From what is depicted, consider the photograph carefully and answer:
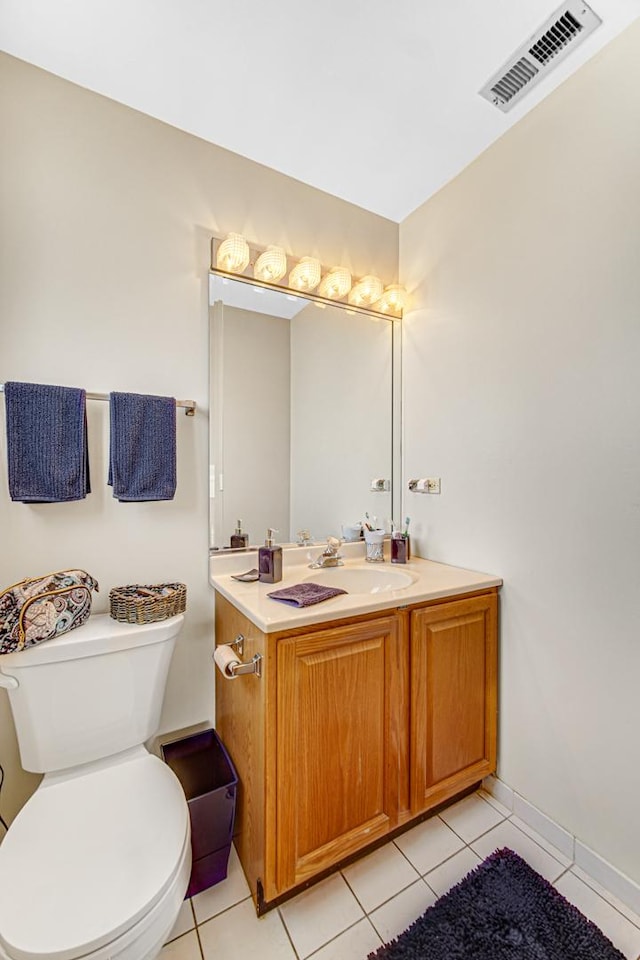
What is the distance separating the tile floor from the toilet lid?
43cm

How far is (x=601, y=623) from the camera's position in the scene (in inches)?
49.6

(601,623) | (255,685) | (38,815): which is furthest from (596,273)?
(38,815)

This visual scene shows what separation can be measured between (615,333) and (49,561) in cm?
189

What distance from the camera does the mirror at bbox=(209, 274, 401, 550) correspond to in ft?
5.32

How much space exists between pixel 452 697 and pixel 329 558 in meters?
0.68

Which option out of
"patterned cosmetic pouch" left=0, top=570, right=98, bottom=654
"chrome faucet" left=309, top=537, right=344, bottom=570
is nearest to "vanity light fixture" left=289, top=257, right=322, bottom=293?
"chrome faucet" left=309, top=537, right=344, bottom=570

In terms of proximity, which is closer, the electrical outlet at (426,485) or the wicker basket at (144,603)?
the wicker basket at (144,603)

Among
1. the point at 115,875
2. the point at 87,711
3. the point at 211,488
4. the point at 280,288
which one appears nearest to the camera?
the point at 115,875

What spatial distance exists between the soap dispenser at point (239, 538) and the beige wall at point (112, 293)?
0.13 m

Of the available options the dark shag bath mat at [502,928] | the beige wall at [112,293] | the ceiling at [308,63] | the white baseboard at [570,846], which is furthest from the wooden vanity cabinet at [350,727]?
the ceiling at [308,63]

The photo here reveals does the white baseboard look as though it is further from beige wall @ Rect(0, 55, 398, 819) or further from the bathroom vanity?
beige wall @ Rect(0, 55, 398, 819)

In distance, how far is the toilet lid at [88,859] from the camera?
2.41ft

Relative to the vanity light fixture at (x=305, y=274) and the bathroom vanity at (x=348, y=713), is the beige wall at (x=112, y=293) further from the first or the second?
the bathroom vanity at (x=348, y=713)

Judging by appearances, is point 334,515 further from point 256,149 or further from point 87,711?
point 256,149
